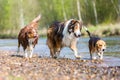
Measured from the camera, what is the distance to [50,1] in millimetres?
78438

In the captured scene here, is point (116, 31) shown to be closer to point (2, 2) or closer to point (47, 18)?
Answer: point (47, 18)

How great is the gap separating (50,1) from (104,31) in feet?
102

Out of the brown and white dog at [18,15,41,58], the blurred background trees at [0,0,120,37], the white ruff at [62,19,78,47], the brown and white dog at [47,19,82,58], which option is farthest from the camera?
the blurred background trees at [0,0,120,37]

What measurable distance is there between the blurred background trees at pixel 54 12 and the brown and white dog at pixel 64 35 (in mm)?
43170

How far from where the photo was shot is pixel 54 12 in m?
75.2

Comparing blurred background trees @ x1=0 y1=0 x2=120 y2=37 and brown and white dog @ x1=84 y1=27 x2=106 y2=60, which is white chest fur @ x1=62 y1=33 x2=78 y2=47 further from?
blurred background trees @ x1=0 y1=0 x2=120 y2=37

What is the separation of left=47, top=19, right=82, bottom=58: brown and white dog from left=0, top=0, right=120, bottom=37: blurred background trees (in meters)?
43.2

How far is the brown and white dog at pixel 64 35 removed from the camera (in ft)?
54.0

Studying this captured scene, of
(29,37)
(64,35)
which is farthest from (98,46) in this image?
(29,37)

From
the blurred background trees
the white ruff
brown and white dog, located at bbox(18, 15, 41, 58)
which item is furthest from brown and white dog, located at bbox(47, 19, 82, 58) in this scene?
the blurred background trees

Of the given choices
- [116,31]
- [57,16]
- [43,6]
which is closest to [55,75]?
[116,31]

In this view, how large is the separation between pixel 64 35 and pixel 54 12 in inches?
2304

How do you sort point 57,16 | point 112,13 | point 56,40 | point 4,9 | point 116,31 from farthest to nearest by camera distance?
1. point 4,9
2. point 57,16
3. point 112,13
4. point 116,31
5. point 56,40

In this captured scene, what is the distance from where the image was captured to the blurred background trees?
2547 inches
